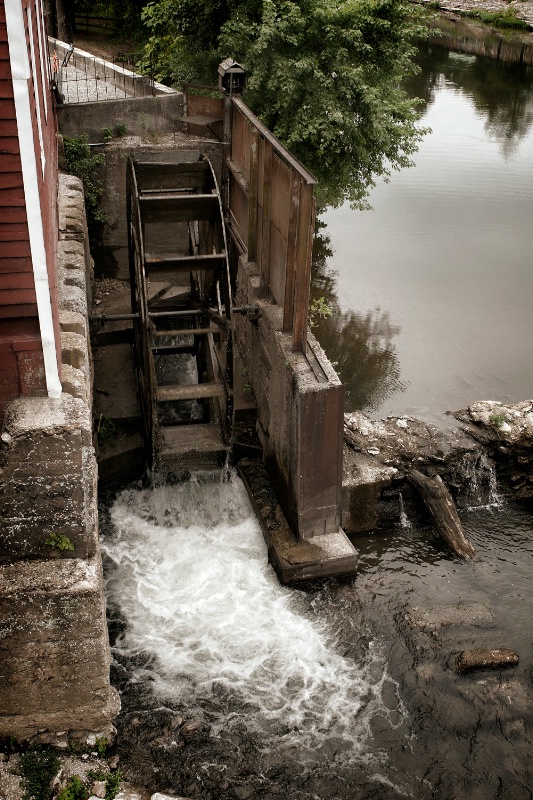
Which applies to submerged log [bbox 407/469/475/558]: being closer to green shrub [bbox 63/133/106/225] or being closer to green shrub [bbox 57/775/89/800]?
green shrub [bbox 57/775/89/800]

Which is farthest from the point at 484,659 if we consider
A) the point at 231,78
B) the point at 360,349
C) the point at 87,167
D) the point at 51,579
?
the point at 87,167

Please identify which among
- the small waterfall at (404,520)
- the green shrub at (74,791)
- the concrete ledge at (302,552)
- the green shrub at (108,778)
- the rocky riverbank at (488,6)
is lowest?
the small waterfall at (404,520)

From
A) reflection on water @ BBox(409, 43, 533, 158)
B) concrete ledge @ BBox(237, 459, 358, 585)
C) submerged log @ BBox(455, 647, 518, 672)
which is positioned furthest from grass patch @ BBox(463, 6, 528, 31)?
submerged log @ BBox(455, 647, 518, 672)

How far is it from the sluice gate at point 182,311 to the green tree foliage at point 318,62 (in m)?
1.81

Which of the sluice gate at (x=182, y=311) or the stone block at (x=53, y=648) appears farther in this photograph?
the sluice gate at (x=182, y=311)

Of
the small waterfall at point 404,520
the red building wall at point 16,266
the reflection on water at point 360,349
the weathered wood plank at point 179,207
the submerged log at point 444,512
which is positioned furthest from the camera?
the reflection on water at point 360,349

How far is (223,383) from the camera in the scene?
8891mm

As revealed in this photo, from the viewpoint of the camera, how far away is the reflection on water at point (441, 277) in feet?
38.5

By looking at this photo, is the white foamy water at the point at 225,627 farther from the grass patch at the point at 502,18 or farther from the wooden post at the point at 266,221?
the grass patch at the point at 502,18

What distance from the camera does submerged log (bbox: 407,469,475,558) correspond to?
8.31m

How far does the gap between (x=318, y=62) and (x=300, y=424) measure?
6397 millimetres

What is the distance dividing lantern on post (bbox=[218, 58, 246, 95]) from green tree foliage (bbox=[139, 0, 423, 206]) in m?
1.11

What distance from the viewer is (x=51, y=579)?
16.7ft

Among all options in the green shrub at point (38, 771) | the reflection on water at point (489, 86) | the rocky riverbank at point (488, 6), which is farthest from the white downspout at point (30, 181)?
the rocky riverbank at point (488, 6)
